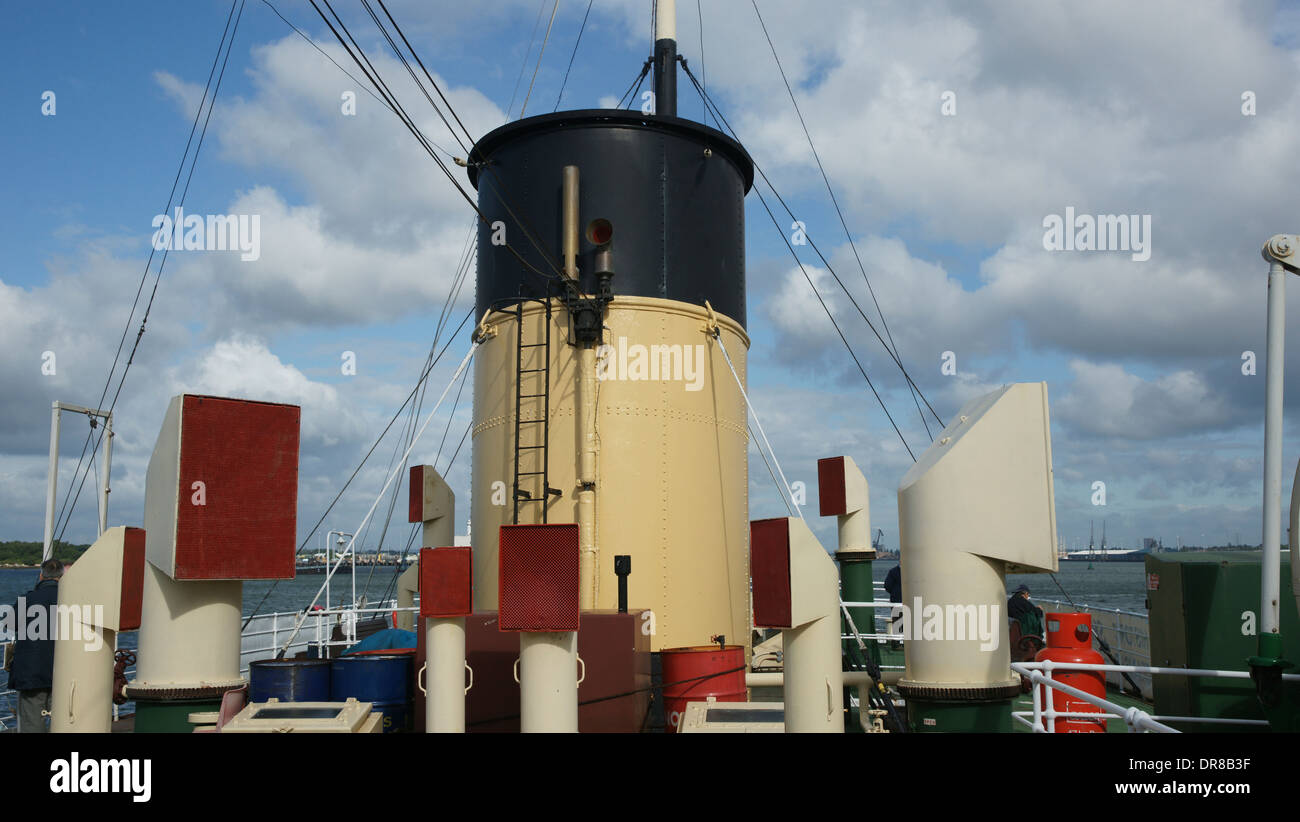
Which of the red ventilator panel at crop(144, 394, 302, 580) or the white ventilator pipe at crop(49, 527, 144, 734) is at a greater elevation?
the red ventilator panel at crop(144, 394, 302, 580)

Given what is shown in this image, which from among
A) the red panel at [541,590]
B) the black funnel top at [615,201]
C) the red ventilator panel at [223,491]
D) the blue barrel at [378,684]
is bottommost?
the blue barrel at [378,684]

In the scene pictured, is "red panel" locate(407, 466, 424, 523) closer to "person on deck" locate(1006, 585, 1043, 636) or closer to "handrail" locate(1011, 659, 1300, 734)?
"handrail" locate(1011, 659, 1300, 734)

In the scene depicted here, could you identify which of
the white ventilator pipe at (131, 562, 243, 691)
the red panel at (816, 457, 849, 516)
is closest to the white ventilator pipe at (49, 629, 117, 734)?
the white ventilator pipe at (131, 562, 243, 691)

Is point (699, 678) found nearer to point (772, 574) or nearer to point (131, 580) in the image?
point (772, 574)

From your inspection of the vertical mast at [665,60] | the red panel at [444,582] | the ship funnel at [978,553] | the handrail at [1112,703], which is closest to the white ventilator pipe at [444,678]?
the red panel at [444,582]

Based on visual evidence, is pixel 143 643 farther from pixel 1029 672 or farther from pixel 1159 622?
pixel 1159 622

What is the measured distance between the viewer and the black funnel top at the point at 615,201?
1018cm

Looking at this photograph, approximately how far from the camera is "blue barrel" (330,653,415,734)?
738 centimetres

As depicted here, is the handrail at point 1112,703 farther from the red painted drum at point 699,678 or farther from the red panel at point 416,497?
the red panel at point 416,497

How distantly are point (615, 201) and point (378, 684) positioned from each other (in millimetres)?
5665

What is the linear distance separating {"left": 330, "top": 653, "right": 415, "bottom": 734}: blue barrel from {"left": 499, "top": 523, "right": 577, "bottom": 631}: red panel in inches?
89.8

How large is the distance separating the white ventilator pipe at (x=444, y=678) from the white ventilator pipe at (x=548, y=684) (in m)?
0.89
